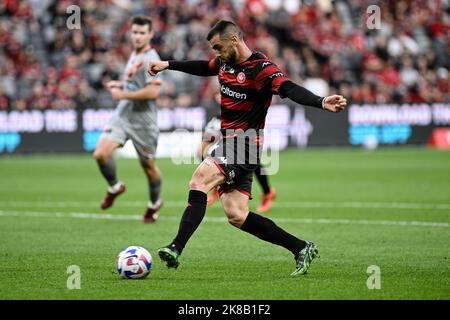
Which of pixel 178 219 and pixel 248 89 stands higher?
pixel 248 89

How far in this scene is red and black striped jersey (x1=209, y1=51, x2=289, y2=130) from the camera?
807 centimetres

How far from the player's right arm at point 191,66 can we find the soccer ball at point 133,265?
1824mm

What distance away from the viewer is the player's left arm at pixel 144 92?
12.2 meters

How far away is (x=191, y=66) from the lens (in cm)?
879

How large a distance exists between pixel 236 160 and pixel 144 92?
443 cm

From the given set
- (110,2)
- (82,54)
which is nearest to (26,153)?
(82,54)

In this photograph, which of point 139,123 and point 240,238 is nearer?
point 240,238

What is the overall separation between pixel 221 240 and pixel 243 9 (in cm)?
2211

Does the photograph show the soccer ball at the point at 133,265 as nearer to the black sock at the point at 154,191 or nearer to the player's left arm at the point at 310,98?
the player's left arm at the point at 310,98
